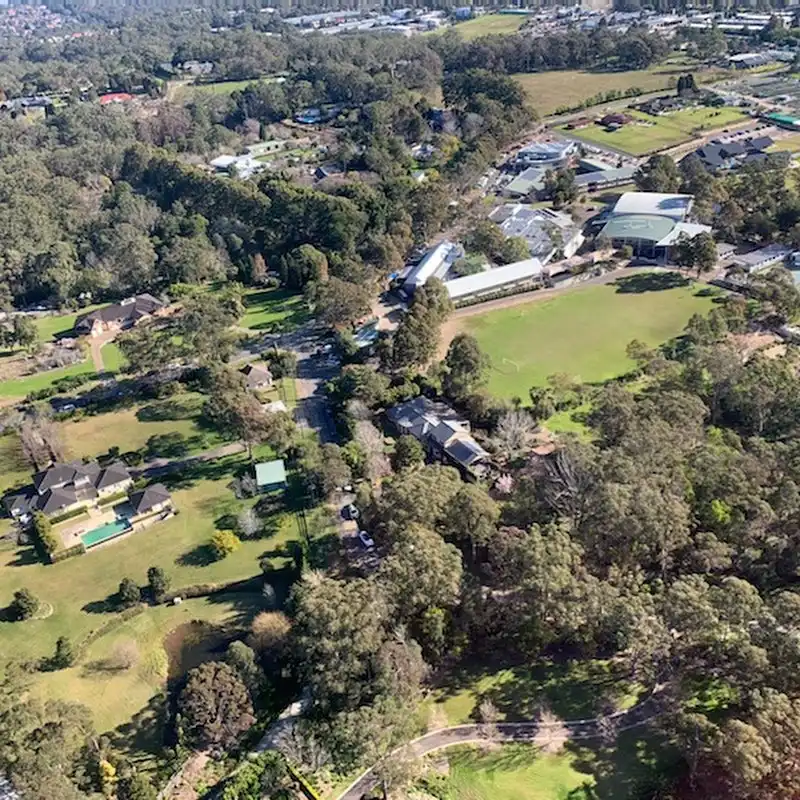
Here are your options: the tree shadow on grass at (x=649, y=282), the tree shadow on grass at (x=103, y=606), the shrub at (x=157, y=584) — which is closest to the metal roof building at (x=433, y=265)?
the tree shadow on grass at (x=649, y=282)

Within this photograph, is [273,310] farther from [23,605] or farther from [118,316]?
[23,605]

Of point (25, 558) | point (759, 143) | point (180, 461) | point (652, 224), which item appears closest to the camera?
point (25, 558)

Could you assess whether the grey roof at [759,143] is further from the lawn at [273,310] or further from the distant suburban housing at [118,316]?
the distant suburban housing at [118,316]

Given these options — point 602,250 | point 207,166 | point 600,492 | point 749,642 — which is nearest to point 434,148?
point 207,166

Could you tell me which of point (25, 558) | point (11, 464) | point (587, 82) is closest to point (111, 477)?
point (25, 558)

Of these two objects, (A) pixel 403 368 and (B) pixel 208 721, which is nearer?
(B) pixel 208 721

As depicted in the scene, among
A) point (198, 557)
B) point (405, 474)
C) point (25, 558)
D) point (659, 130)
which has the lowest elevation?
point (198, 557)

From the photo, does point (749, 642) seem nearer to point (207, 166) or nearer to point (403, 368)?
point (403, 368)
